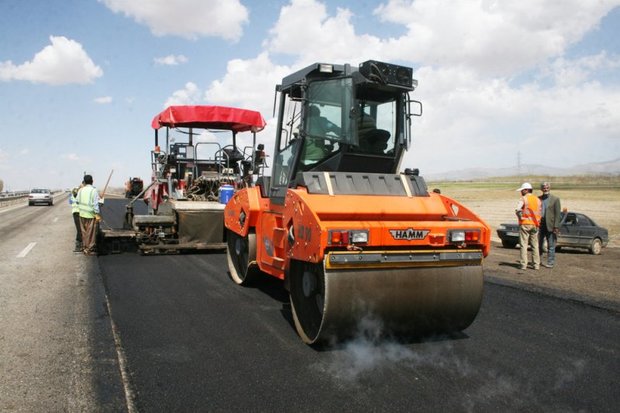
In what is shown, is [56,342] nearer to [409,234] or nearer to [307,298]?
[307,298]

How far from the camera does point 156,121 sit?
1185 centimetres

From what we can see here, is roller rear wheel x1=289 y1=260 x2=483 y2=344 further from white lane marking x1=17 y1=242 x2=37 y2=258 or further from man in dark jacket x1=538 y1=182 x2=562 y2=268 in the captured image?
white lane marking x1=17 y1=242 x2=37 y2=258

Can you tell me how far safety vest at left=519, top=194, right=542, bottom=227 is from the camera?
932cm

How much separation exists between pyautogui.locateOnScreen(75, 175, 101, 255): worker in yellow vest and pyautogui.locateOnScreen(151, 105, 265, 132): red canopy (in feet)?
7.09

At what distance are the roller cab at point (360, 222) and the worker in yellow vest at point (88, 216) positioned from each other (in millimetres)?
5442

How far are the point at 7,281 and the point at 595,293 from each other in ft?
28.4

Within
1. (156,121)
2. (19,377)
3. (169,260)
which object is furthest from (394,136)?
(156,121)

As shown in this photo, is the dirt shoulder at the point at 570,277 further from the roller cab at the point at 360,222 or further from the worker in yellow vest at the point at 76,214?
the worker in yellow vest at the point at 76,214

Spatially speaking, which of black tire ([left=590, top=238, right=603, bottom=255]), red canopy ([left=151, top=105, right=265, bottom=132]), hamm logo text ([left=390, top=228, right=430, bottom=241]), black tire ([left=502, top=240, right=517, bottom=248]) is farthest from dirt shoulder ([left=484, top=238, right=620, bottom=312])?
red canopy ([left=151, top=105, right=265, bottom=132])

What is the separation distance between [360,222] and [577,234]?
10.8 metres

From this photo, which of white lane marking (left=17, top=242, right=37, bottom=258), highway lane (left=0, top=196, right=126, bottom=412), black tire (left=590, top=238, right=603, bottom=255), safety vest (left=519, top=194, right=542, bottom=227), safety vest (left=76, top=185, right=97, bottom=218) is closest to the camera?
highway lane (left=0, top=196, right=126, bottom=412)

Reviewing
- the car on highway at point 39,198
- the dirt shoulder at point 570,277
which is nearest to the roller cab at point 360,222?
the dirt shoulder at point 570,277

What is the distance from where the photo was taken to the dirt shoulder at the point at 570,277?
278 inches

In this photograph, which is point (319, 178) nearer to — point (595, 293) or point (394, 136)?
point (394, 136)
